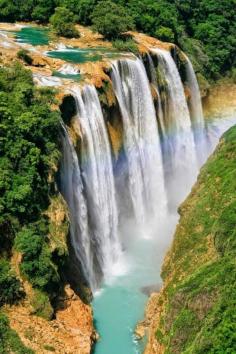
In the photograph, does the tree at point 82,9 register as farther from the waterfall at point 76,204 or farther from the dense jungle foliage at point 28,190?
the waterfall at point 76,204

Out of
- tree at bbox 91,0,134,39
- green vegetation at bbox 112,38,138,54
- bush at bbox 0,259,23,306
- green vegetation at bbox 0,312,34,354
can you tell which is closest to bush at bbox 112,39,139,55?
green vegetation at bbox 112,38,138,54

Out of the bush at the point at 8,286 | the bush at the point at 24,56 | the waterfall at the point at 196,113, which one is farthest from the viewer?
the waterfall at the point at 196,113

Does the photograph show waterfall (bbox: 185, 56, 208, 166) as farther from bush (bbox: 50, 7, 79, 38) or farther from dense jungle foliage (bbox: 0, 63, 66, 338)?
dense jungle foliage (bbox: 0, 63, 66, 338)

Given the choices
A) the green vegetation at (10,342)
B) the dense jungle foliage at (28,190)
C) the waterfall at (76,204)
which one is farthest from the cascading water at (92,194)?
the green vegetation at (10,342)

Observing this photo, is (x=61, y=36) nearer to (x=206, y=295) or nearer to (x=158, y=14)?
(x=158, y=14)

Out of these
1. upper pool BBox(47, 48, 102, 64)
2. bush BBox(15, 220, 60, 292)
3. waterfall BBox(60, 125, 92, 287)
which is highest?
upper pool BBox(47, 48, 102, 64)

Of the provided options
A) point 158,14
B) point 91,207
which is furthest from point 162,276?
point 158,14

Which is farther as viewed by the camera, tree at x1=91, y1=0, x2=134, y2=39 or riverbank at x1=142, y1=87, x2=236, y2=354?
tree at x1=91, y1=0, x2=134, y2=39
